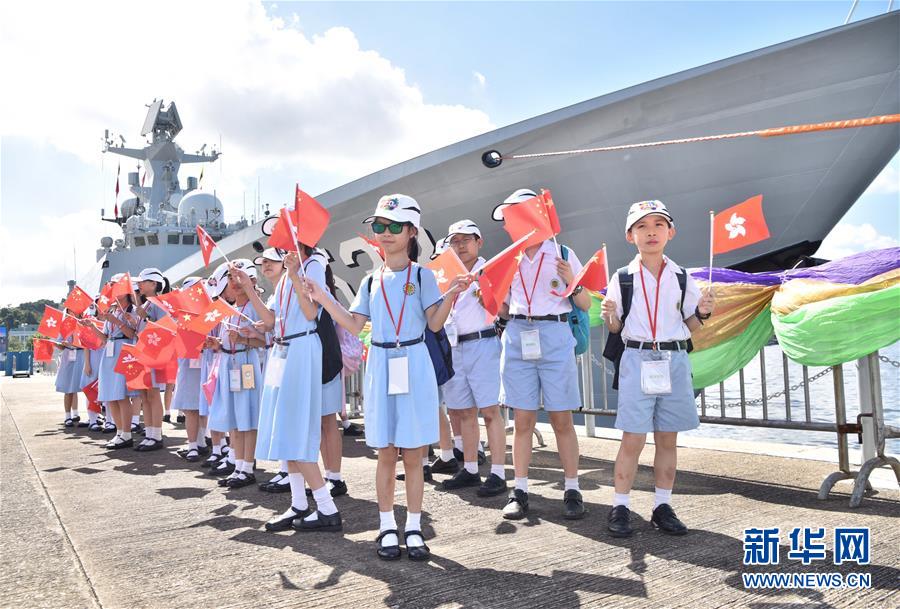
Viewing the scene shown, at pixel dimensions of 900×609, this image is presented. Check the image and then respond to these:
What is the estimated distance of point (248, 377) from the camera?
4.48m

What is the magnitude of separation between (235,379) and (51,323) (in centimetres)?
576

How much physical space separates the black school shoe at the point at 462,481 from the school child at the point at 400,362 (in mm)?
1332

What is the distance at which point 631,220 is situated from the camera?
3215 millimetres

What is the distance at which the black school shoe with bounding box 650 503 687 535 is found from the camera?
3.07m

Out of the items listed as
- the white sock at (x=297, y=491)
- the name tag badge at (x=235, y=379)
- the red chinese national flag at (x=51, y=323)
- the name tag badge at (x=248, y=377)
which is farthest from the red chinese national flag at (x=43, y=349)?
the white sock at (x=297, y=491)

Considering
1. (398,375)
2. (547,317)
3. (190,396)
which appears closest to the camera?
(398,375)

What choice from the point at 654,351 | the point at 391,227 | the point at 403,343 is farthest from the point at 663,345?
the point at 391,227

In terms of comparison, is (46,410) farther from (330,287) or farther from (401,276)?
(401,276)

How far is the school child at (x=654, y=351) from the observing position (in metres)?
3.14

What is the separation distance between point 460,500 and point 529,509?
1.61 ft

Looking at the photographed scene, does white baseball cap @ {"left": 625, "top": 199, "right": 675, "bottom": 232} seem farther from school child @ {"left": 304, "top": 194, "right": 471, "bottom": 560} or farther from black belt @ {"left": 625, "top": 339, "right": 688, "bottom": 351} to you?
school child @ {"left": 304, "top": 194, "right": 471, "bottom": 560}

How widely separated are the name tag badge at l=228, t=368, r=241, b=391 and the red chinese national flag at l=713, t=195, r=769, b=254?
3259 millimetres

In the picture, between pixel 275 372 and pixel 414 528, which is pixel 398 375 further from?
pixel 275 372

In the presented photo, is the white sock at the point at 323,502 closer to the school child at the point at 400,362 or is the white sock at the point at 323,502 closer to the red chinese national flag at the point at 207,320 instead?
the school child at the point at 400,362
